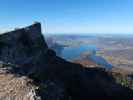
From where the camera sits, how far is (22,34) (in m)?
37.8

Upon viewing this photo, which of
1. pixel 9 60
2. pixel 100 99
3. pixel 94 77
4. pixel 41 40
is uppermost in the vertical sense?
pixel 41 40

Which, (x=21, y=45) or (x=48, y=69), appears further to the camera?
(x=48, y=69)

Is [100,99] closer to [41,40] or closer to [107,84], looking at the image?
[107,84]

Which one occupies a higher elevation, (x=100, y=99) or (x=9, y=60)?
(x=9, y=60)

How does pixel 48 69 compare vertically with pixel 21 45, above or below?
below

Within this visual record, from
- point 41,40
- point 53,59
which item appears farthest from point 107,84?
point 41,40

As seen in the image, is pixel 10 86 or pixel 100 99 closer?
pixel 10 86

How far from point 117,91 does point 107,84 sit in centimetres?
256

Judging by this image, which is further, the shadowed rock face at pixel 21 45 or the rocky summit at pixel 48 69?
the rocky summit at pixel 48 69

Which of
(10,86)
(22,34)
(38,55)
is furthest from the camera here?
(38,55)

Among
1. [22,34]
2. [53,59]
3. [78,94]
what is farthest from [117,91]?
[22,34]

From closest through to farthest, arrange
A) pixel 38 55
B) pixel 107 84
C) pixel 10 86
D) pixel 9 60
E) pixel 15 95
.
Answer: pixel 15 95
pixel 10 86
pixel 9 60
pixel 38 55
pixel 107 84

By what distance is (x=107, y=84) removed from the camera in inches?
1786

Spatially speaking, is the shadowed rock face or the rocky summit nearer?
the shadowed rock face
